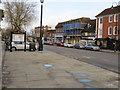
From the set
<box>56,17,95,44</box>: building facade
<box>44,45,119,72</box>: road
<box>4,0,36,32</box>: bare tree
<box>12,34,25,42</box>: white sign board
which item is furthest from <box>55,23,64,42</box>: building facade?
<box>44,45,119,72</box>: road

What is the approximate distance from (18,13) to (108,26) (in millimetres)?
21987

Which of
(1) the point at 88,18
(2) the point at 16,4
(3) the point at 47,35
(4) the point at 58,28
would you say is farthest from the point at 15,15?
(3) the point at 47,35

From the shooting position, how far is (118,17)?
40594mm

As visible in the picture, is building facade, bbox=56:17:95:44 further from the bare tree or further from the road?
the road

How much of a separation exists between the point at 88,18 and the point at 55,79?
64.2 metres

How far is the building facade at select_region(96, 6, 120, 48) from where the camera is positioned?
41062mm

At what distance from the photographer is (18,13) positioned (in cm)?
4666

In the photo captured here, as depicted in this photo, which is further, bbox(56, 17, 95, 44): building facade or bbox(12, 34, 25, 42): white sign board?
bbox(56, 17, 95, 44): building facade

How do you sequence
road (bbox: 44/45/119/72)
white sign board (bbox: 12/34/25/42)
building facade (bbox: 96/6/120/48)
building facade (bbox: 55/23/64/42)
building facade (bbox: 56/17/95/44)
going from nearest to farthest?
road (bbox: 44/45/119/72) < white sign board (bbox: 12/34/25/42) < building facade (bbox: 96/6/120/48) < building facade (bbox: 56/17/95/44) < building facade (bbox: 55/23/64/42)

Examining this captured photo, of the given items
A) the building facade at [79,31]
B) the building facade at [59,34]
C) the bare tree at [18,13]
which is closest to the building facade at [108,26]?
Answer: the building facade at [79,31]

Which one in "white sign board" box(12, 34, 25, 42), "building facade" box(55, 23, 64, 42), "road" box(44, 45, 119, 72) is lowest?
"road" box(44, 45, 119, 72)

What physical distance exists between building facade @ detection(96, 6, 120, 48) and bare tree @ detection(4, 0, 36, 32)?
17.2 m

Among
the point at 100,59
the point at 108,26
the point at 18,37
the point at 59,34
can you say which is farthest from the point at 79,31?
the point at 100,59

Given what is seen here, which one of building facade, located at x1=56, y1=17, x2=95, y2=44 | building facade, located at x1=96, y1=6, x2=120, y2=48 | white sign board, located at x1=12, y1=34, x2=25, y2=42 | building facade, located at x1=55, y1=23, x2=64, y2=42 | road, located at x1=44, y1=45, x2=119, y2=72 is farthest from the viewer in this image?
building facade, located at x1=55, y1=23, x2=64, y2=42
